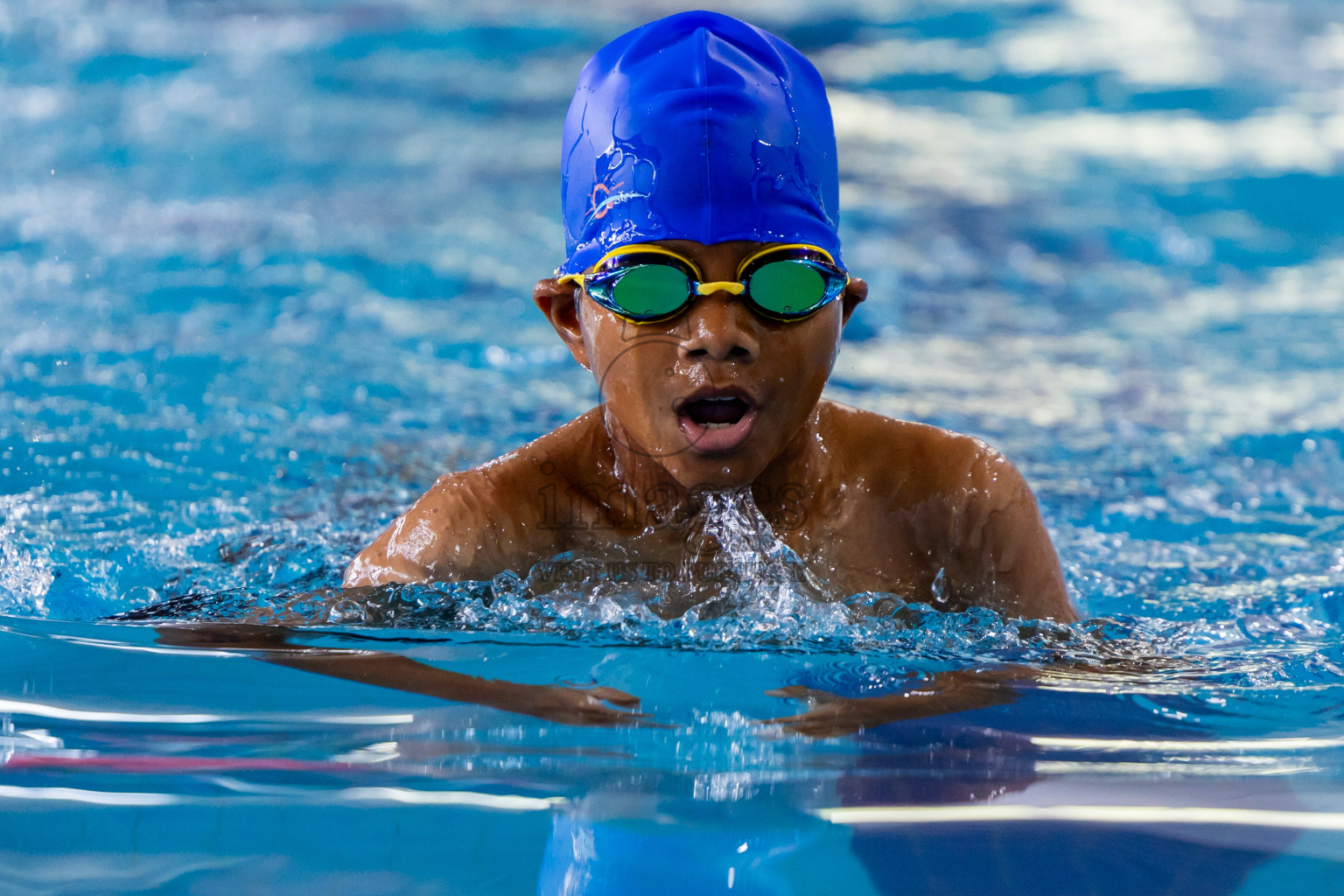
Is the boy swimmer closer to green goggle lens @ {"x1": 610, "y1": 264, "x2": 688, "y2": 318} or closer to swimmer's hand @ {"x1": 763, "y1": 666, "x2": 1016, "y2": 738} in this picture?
green goggle lens @ {"x1": 610, "y1": 264, "x2": 688, "y2": 318}

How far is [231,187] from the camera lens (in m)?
7.01

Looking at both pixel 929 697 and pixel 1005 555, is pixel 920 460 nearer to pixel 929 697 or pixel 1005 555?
pixel 1005 555

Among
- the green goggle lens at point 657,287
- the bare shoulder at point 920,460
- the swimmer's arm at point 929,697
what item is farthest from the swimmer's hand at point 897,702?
the green goggle lens at point 657,287

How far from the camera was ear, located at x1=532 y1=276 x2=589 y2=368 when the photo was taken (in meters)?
2.37

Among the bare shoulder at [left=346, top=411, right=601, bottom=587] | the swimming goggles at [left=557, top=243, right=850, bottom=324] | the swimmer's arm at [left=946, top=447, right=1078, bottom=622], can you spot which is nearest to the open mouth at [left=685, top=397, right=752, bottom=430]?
the swimming goggles at [left=557, top=243, right=850, bottom=324]

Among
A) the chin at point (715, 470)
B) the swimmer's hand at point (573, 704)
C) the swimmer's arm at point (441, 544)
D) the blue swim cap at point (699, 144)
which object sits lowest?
the swimmer's hand at point (573, 704)

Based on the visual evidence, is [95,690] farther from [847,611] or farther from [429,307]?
[429,307]

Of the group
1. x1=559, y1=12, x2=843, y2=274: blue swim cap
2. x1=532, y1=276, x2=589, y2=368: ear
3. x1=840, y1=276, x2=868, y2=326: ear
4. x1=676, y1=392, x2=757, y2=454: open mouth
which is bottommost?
x1=676, y1=392, x2=757, y2=454: open mouth

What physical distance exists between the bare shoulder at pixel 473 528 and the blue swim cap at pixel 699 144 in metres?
0.44

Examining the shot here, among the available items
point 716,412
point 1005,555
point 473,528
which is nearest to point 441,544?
point 473,528

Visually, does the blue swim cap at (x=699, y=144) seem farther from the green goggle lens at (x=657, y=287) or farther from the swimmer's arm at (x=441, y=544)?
the swimmer's arm at (x=441, y=544)

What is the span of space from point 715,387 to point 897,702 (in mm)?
578

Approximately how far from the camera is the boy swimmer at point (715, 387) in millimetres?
2105

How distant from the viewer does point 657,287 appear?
2092 millimetres
